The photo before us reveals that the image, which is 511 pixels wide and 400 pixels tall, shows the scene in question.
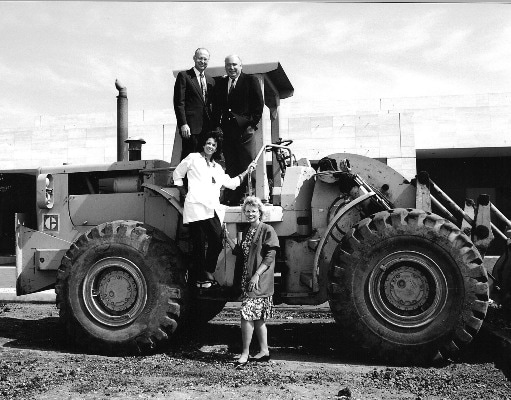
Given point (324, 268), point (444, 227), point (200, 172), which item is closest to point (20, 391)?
point (200, 172)

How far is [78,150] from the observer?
2425 centimetres

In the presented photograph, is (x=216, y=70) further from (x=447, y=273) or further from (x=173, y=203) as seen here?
(x=447, y=273)

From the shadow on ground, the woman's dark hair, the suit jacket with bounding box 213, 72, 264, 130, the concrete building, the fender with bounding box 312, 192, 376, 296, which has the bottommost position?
the shadow on ground

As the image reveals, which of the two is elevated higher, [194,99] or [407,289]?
[194,99]

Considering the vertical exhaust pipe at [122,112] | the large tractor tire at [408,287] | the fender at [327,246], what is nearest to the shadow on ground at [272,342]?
the large tractor tire at [408,287]

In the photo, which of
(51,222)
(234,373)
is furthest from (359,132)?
(234,373)

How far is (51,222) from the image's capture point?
745 cm

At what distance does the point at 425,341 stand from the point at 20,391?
3.58 metres

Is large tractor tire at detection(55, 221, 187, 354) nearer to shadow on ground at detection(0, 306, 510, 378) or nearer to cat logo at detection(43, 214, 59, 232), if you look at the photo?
shadow on ground at detection(0, 306, 510, 378)

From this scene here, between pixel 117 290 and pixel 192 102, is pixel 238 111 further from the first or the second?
pixel 117 290

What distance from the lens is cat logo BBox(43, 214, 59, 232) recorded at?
744 centimetres

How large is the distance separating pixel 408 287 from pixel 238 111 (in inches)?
101

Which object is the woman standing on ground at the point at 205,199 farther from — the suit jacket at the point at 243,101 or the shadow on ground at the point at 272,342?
the shadow on ground at the point at 272,342

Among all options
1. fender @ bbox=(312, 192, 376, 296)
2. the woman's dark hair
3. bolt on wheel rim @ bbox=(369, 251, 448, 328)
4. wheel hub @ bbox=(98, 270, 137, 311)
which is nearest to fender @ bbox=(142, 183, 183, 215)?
the woman's dark hair
